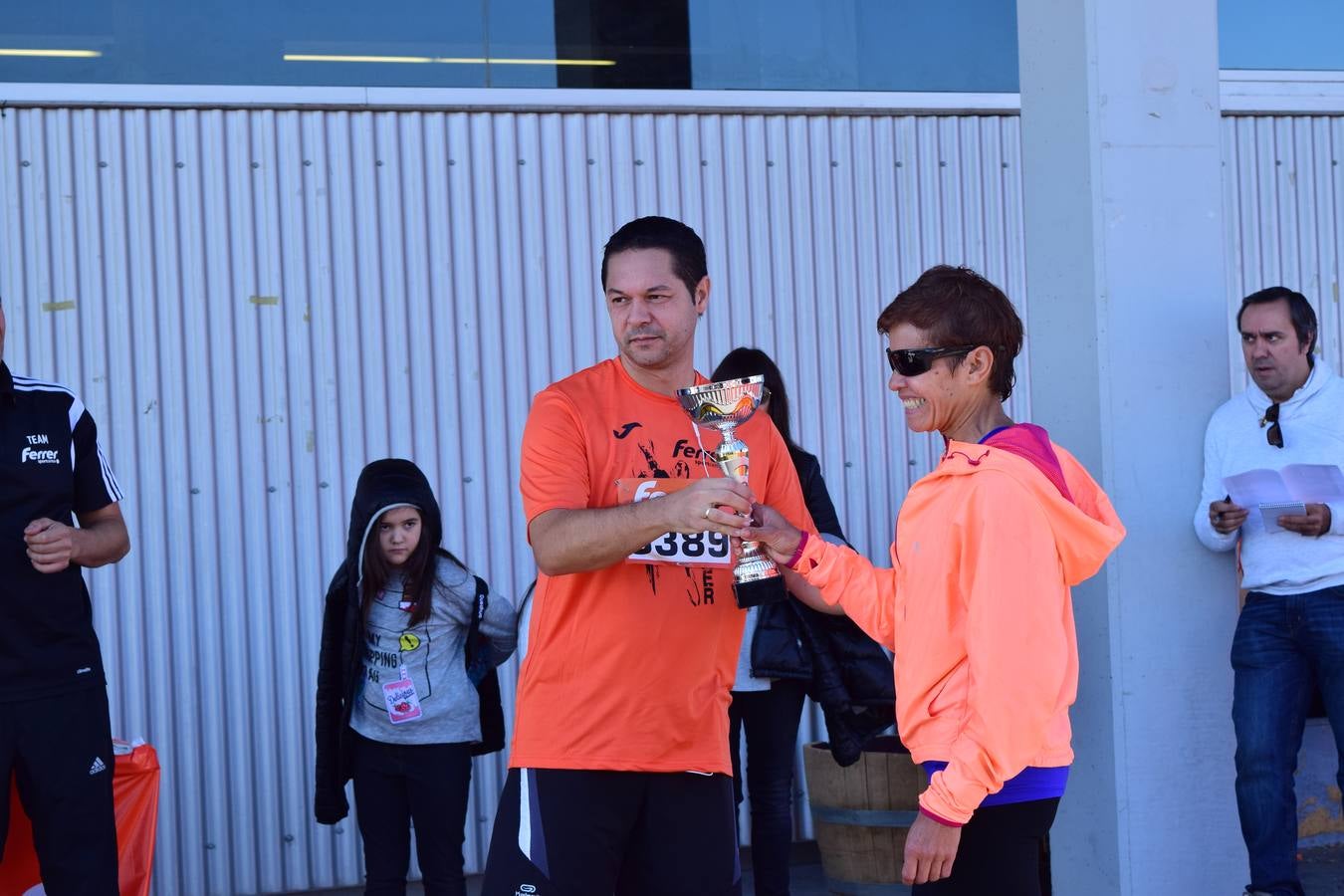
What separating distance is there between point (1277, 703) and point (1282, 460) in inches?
30.3

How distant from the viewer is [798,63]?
6.56 m

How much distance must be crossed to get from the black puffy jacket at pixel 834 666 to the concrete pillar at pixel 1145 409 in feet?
2.53

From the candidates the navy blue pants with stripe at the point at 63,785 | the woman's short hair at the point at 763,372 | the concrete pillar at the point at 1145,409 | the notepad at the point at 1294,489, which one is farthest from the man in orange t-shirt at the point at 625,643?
the notepad at the point at 1294,489

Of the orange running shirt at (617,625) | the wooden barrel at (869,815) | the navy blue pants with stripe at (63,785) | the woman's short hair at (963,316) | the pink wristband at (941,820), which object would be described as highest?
the woman's short hair at (963,316)

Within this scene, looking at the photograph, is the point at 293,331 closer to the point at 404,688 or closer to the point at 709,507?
the point at 404,688

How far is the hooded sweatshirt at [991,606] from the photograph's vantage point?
8.48 feet

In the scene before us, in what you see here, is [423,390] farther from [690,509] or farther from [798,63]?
[690,509]

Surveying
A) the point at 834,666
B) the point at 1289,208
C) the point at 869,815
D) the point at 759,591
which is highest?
the point at 1289,208

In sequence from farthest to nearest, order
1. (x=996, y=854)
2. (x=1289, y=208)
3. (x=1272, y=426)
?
(x=1289, y=208), (x=1272, y=426), (x=996, y=854)

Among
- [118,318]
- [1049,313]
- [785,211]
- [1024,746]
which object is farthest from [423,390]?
[1024,746]

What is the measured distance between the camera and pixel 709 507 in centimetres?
279

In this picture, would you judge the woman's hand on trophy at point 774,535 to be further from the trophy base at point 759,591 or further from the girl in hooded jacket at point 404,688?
the girl in hooded jacket at point 404,688

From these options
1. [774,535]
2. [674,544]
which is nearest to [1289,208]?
[774,535]

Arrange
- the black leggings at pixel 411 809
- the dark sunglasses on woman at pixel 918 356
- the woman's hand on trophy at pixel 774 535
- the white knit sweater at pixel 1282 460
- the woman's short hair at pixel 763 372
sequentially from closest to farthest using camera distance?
the dark sunglasses on woman at pixel 918 356, the woman's hand on trophy at pixel 774 535, the white knit sweater at pixel 1282 460, the black leggings at pixel 411 809, the woman's short hair at pixel 763 372
